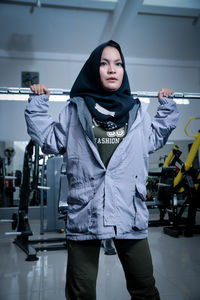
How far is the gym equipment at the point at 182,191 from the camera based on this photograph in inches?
158

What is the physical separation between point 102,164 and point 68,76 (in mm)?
6029

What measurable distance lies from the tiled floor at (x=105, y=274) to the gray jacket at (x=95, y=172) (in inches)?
44.7

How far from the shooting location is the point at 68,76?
6789 millimetres

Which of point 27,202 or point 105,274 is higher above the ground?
point 27,202

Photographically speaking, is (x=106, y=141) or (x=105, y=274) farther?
(x=105, y=274)

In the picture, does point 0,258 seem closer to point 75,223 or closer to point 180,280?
point 180,280

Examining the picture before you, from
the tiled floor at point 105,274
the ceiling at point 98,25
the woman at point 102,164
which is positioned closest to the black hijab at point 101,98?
the woman at point 102,164

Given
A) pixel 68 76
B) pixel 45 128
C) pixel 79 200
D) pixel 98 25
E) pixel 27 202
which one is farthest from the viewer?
pixel 68 76

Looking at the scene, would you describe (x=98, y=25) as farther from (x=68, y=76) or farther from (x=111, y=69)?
(x=111, y=69)

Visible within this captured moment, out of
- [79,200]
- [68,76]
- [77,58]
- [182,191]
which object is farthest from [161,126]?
[77,58]

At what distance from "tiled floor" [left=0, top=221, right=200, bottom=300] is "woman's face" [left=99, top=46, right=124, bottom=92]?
1484 mm

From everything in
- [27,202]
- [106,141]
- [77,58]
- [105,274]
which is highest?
[77,58]

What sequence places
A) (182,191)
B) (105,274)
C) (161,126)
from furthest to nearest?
(182,191), (105,274), (161,126)

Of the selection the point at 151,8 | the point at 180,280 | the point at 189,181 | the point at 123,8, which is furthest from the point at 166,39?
the point at 180,280
